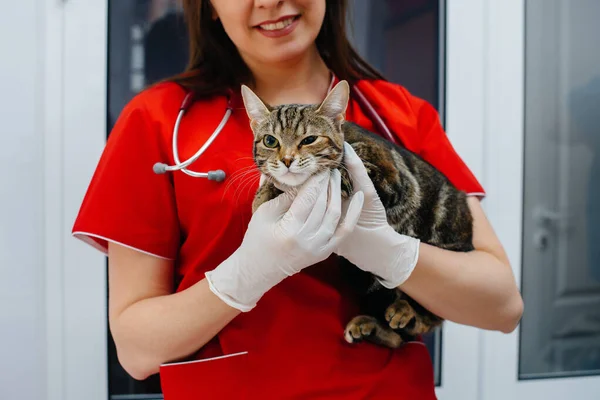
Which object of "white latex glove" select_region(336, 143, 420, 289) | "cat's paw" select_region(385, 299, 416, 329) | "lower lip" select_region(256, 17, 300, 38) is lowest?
"cat's paw" select_region(385, 299, 416, 329)

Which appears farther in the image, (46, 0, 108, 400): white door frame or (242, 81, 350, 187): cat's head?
(46, 0, 108, 400): white door frame

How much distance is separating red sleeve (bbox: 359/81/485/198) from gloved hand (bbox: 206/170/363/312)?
1.11 ft

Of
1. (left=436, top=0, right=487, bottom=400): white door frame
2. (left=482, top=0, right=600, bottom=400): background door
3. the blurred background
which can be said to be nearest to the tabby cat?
the blurred background

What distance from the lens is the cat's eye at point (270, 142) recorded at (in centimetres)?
93

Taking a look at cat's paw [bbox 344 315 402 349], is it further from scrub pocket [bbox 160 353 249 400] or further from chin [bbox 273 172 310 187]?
chin [bbox 273 172 310 187]

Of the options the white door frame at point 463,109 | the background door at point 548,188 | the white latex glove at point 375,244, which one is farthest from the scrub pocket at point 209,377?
the background door at point 548,188

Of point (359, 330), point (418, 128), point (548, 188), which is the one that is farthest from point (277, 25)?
point (548, 188)

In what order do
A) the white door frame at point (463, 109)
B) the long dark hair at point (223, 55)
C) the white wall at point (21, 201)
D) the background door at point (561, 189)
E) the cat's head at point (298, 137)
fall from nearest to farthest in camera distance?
the cat's head at point (298, 137), the long dark hair at point (223, 55), the white wall at point (21, 201), the white door frame at point (463, 109), the background door at point (561, 189)

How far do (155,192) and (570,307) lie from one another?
5.29ft

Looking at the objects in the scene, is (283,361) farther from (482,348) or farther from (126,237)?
(482,348)

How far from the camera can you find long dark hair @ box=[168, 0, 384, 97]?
3.80ft

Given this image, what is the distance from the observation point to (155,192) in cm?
106

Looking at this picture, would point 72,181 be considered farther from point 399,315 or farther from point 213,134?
point 399,315

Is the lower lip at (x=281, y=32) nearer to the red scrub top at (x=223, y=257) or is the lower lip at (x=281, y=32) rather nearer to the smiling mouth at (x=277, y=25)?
the smiling mouth at (x=277, y=25)
